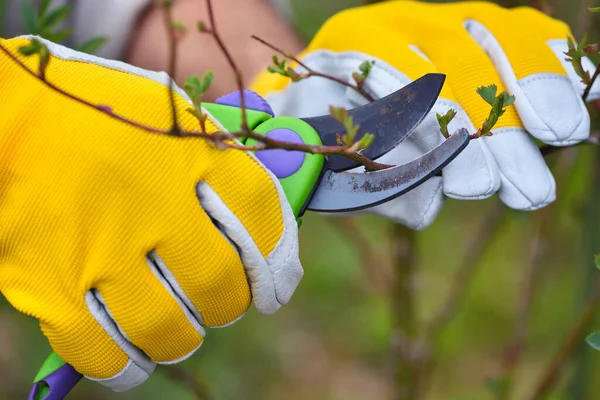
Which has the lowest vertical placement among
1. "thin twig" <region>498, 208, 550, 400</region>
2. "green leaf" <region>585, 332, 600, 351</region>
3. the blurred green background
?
the blurred green background

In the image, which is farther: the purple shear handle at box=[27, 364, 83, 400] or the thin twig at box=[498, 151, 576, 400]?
the thin twig at box=[498, 151, 576, 400]

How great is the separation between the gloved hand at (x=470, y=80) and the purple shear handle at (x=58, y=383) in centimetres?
49

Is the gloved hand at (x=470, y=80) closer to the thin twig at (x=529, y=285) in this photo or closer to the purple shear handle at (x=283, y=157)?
the purple shear handle at (x=283, y=157)

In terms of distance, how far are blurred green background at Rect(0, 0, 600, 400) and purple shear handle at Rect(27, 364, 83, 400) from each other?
3.87 feet

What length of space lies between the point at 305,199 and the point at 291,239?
0.19ft

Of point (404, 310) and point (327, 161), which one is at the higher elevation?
point (327, 161)

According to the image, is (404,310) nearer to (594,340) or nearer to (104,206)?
(594,340)

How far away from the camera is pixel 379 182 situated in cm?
88

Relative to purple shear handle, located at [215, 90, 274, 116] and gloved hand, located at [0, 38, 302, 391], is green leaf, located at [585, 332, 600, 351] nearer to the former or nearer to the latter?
gloved hand, located at [0, 38, 302, 391]

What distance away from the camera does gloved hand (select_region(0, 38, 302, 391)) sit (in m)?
0.84

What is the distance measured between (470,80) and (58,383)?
0.69m

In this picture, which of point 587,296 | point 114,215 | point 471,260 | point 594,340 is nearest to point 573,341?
point 587,296

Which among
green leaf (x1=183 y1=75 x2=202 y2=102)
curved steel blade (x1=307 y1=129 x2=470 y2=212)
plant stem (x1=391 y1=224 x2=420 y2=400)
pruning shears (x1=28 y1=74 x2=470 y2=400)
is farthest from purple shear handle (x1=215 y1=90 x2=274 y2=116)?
→ plant stem (x1=391 y1=224 x2=420 y2=400)

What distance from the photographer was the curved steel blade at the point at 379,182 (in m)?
0.83
